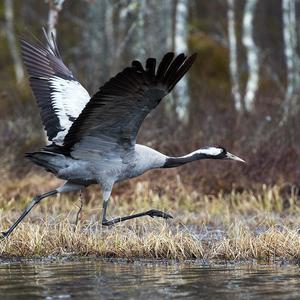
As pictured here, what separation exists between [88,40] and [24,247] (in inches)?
465

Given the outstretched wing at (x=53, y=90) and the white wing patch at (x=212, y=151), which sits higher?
the outstretched wing at (x=53, y=90)

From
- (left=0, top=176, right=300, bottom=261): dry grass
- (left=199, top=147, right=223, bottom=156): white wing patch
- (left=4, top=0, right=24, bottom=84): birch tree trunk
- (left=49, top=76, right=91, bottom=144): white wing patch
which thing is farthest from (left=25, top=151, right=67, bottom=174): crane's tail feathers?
(left=4, top=0, right=24, bottom=84): birch tree trunk

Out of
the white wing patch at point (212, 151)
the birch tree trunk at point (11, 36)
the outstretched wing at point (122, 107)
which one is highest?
the birch tree trunk at point (11, 36)

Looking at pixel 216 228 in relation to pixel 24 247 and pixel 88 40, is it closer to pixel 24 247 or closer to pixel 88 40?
pixel 24 247

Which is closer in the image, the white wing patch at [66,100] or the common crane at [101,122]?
the common crane at [101,122]

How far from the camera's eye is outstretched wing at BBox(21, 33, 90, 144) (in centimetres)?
963

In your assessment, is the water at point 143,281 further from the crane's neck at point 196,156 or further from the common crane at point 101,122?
the crane's neck at point 196,156

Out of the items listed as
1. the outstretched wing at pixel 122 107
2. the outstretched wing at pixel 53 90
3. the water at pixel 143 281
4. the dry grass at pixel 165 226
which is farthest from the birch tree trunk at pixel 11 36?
the water at pixel 143 281

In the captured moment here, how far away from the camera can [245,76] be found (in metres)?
27.5

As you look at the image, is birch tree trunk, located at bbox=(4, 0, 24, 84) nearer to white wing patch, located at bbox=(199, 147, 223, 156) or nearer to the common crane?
the common crane

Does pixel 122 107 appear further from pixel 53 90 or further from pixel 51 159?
pixel 53 90

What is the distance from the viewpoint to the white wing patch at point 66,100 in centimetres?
960

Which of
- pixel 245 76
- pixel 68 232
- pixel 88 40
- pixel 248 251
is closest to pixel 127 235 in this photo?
pixel 68 232

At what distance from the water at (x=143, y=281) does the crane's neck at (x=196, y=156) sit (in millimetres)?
1456
